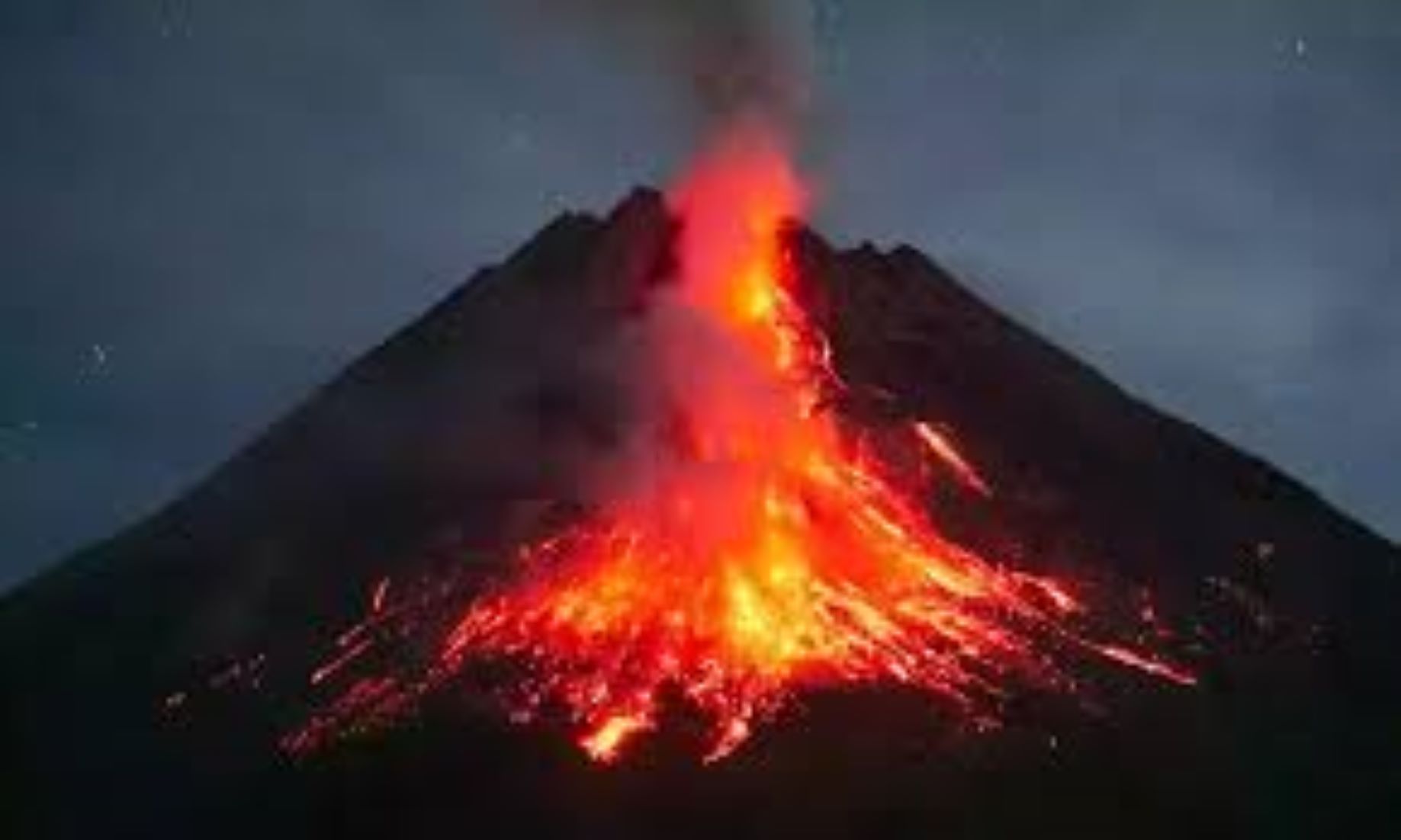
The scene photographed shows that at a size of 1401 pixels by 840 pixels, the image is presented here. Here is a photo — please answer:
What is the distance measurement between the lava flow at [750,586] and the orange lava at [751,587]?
72 mm

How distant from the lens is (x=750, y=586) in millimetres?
75125

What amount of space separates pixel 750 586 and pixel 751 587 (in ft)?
0.22

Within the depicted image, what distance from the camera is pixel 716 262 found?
3664 inches

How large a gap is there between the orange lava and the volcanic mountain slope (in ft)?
Result: 4.57

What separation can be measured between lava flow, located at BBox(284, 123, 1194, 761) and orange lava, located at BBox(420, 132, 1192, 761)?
72 mm

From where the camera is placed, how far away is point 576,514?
263 feet

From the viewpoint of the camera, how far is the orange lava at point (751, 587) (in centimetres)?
7000

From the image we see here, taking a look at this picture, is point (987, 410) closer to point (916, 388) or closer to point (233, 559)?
point (916, 388)

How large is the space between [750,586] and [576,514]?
7.32m

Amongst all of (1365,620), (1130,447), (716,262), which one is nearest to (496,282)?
(716,262)

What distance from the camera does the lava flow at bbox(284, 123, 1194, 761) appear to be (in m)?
70.0

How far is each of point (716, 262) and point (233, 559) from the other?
65.4ft

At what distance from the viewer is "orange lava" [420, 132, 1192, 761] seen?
70.0m

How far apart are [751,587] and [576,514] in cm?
Answer: 738
